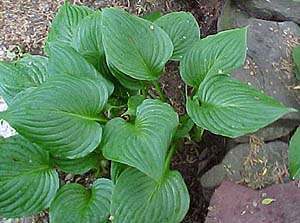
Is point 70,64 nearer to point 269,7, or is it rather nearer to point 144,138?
point 144,138

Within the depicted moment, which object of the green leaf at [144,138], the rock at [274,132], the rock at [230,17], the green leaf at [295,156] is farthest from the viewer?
the rock at [230,17]

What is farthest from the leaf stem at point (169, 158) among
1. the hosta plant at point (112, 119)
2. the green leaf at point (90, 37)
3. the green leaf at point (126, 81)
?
the green leaf at point (90, 37)

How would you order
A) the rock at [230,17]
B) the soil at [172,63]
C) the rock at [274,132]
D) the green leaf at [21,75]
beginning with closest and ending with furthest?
1. the green leaf at [21,75]
2. the rock at [274,132]
3. the soil at [172,63]
4. the rock at [230,17]

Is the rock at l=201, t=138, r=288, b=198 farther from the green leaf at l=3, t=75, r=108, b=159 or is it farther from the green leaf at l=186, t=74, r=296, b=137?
the green leaf at l=3, t=75, r=108, b=159

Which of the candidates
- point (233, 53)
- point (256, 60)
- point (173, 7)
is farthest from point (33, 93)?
point (173, 7)

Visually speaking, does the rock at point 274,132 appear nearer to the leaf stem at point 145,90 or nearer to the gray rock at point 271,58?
the gray rock at point 271,58

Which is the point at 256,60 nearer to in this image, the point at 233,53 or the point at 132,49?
the point at 233,53

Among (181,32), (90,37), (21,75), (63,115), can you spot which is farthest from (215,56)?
(21,75)

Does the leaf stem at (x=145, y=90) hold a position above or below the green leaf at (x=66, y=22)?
below
